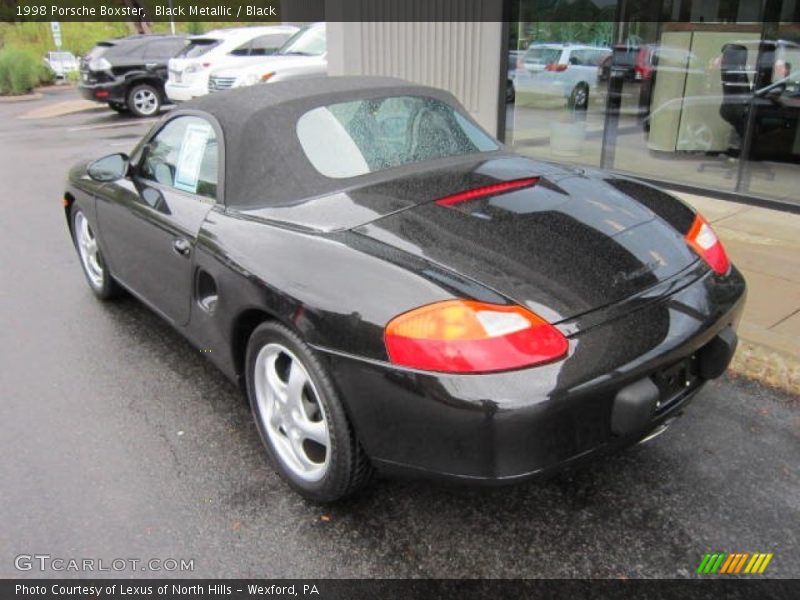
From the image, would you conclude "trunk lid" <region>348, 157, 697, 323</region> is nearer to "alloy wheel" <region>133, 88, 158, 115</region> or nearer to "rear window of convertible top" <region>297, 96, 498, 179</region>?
"rear window of convertible top" <region>297, 96, 498, 179</region>

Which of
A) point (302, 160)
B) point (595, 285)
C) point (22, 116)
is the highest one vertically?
point (302, 160)

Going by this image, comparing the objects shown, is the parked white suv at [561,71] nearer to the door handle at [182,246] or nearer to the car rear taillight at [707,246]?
the car rear taillight at [707,246]

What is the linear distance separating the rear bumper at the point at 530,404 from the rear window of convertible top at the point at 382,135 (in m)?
1.11

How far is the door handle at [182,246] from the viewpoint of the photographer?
299 cm

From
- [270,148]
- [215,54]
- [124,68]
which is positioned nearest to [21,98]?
[124,68]

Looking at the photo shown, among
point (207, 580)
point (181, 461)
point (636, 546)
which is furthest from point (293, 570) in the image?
point (636, 546)

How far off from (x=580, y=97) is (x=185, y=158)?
650 centimetres

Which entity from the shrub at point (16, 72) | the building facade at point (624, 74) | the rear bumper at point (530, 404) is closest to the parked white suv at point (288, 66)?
the building facade at point (624, 74)

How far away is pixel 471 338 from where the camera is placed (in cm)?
198

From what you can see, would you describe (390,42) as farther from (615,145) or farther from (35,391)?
(35,391)

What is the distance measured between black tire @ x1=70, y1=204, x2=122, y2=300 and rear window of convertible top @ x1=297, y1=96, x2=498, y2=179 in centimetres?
209

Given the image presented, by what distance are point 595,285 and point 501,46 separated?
753cm

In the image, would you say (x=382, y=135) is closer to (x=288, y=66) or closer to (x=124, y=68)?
(x=288, y=66)

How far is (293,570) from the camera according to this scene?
227 centimetres
